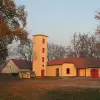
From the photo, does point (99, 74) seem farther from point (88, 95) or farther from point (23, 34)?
point (88, 95)

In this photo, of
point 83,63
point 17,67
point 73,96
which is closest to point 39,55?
point 17,67

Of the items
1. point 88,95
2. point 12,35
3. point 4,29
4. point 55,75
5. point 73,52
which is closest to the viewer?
point 88,95

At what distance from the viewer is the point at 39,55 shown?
79000 millimetres

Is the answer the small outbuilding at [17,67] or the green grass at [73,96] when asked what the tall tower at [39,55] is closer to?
the small outbuilding at [17,67]

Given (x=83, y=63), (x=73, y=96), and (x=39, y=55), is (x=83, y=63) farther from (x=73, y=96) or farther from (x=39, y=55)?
(x=73, y=96)

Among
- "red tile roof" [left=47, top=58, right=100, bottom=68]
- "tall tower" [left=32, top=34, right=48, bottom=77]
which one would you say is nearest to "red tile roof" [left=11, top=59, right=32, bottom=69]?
"tall tower" [left=32, top=34, right=48, bottom=77]

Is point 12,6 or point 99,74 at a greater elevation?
point 12,6

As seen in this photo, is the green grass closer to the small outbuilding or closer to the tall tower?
the tall tower

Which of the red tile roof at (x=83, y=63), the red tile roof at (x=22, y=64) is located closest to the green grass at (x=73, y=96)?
the red tile roof at (x=83, y=63)

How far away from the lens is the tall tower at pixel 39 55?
78625 mm

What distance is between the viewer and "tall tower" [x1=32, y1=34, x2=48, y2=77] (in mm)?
78625

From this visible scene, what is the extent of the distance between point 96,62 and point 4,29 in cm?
4403

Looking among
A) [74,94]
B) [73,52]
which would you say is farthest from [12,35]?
[73,52]

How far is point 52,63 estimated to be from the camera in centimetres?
8050
